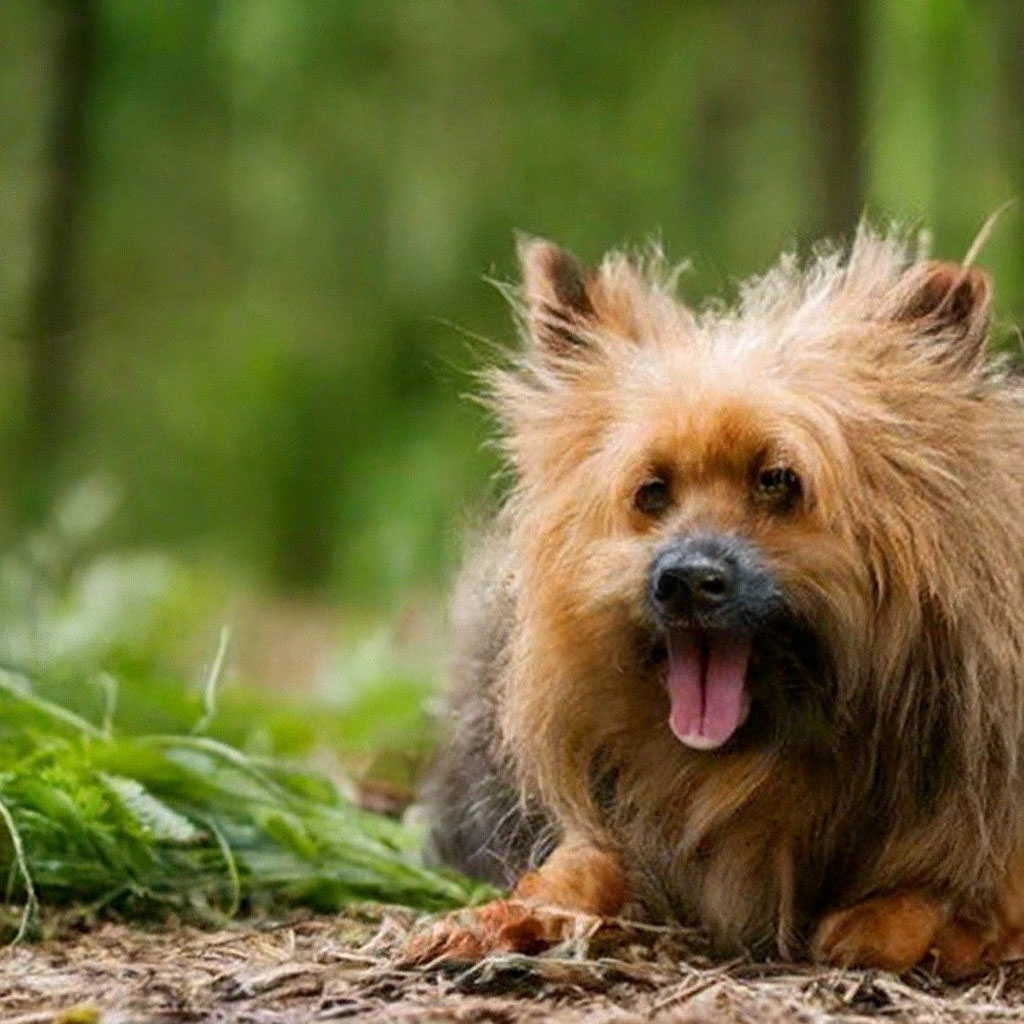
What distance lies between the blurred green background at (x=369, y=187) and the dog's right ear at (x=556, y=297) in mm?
8025

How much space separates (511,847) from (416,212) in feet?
34.6

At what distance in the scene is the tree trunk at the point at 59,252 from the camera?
1647 centimetres

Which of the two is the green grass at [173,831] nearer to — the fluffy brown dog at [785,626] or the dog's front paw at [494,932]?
the fluffy brown dog at [785,626]

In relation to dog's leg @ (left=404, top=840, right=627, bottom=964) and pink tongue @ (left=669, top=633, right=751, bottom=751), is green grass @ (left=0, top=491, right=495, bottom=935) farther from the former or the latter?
pink tongue @ (left=669, top=633, right=751, bottom=751)

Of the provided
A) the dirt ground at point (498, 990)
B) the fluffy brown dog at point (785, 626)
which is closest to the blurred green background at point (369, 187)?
the fluffy brown dog at point (785, 626)

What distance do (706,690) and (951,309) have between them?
954 millimetres

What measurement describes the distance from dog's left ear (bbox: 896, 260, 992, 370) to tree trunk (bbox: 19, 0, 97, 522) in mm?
11052

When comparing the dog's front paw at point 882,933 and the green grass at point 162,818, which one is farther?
the green grass at point 162,818

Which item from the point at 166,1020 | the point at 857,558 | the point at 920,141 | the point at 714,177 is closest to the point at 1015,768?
the point at 857,558

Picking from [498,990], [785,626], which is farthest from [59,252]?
[498,990]

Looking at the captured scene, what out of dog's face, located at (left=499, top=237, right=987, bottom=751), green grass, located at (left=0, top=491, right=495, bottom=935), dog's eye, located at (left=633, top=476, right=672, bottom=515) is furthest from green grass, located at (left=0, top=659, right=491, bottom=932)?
dog's eye, located at (left=633, top=476, right=672, bottom=515)

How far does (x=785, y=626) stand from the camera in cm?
504

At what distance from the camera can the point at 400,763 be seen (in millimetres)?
8180

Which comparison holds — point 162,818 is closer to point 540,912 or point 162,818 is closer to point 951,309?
point 540,912
